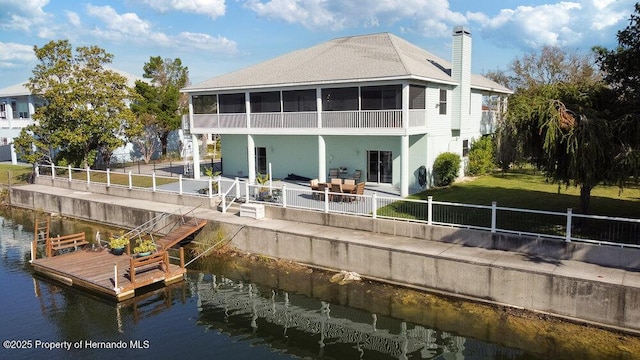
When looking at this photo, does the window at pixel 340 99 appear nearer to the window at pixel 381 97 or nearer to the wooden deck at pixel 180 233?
the window at pixel 381 97

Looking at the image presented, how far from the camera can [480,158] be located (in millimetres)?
28812

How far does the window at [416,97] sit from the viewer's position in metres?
22.7

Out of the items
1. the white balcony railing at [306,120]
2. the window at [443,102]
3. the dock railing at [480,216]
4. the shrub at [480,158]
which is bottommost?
the dock railing at [480,216]

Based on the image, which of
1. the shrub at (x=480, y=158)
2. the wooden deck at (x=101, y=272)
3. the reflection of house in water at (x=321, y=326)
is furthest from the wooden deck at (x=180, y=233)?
the shrub at (x=480, y=158)

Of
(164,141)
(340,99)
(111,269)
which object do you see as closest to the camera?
(111,269)

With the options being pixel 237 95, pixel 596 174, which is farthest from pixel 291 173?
pixel 596 174

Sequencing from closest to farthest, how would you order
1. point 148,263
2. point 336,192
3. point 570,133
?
1. point 570,133
2. point 148,263
3. point 336,192

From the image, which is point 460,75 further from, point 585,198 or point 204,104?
point 204,104

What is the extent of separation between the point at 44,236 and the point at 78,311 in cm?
1013

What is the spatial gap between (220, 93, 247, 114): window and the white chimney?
1125 centimetres

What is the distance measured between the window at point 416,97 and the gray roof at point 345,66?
2.36ft

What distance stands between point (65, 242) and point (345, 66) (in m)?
14.6

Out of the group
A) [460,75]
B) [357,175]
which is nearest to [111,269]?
[357,175]

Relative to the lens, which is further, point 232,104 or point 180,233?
point 232,104
